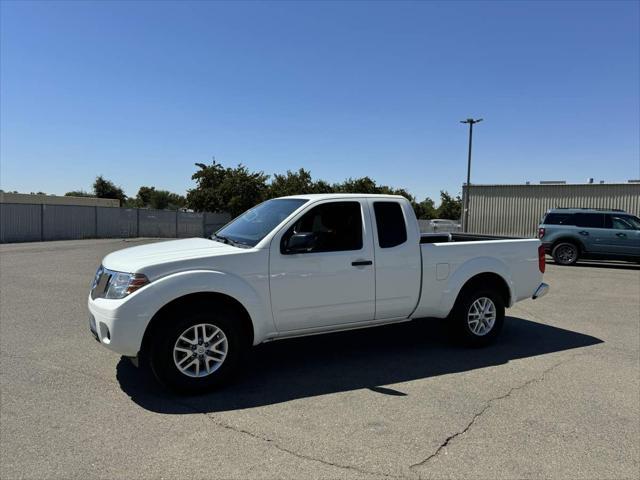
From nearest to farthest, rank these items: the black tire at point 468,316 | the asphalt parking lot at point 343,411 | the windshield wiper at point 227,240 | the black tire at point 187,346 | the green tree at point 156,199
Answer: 1. the asphalt parking lot at point 343,411
2. the black tire at point 187,346
3. the windshield wiper at point 227,240
4. the black tire at point 468,316
5. the green tree at point 156,199

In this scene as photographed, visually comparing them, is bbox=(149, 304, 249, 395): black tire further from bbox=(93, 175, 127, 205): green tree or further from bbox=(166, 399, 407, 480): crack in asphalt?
bbox=(93, 175, 127, 205): green tree

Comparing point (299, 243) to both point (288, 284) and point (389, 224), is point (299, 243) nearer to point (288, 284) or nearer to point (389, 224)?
point (288, 284)

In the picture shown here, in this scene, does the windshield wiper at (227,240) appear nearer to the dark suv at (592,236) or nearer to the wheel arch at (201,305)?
the wheel arch at (201,305)

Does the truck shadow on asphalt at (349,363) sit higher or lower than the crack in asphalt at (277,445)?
higher

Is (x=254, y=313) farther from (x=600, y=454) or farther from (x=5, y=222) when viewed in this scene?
(x=5, y=222)

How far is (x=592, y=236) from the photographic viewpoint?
16.4 m

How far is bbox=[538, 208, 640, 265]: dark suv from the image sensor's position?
53.1 feet

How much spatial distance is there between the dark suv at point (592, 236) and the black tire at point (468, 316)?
12169mm

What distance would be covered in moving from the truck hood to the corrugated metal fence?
25.8 meters

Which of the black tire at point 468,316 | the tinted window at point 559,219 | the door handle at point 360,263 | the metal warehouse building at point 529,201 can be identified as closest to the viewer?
the door handle at point 360,263

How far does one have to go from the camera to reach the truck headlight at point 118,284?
4.22m

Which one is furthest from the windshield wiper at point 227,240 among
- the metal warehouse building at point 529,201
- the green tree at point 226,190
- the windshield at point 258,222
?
the green tree at point 226,190

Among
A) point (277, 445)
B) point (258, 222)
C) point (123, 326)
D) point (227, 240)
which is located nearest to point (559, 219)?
point (258, 222)

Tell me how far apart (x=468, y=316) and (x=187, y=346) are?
11.2 ft
